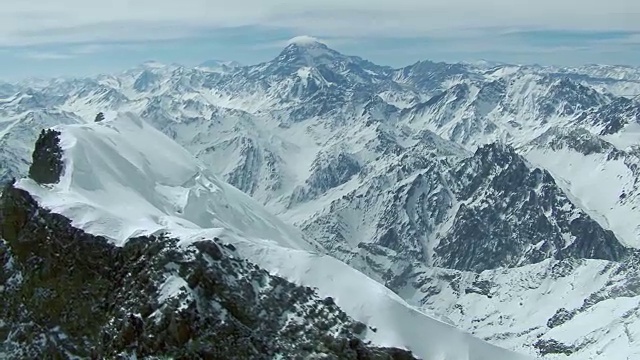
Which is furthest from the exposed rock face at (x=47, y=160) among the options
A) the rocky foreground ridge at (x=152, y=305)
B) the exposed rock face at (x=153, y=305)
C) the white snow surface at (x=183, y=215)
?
the exposed rock face at (x=153, y=305)

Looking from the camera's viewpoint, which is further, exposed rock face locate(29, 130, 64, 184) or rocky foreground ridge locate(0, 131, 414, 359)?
exposed rock face locate(29, 130, 64, 184)

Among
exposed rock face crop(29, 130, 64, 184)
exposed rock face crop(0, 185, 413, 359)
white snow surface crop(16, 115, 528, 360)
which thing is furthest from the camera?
exposed rock face crop(29, 130, 64, 184)

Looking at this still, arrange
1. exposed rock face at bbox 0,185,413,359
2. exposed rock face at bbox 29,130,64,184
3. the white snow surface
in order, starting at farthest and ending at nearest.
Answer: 1. exposed rock face at bbox 29,130,64,184
2. the white snow surface
3. exposed rock face at bbox 0,185,413,359

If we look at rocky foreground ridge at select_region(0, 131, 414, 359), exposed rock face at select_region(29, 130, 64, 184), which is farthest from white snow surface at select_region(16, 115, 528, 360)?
rocky foreground ridge at select_region(0, 131, 414, 359)

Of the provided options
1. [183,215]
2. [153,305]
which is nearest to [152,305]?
[153,305]

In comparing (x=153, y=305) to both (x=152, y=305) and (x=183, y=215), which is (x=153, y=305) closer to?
(x=152, y=305)

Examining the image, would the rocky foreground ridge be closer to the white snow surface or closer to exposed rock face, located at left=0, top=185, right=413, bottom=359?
exposed rock face, located at left=0, top=185, right=413, bottom=359
